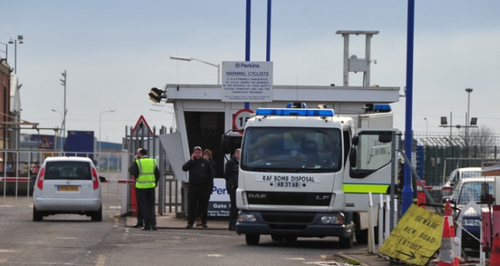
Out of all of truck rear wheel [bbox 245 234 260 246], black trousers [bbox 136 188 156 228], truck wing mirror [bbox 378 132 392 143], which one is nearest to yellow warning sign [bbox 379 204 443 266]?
truck wing mirror [bbox 378 132 392 143]

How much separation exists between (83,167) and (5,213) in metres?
4.91

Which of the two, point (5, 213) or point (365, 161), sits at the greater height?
point (365, 161)

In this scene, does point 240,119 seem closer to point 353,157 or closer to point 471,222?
point 353,157

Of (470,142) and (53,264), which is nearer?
(53,264)

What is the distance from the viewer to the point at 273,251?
60.6ft

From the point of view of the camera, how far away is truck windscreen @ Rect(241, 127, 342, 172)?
19.3 m

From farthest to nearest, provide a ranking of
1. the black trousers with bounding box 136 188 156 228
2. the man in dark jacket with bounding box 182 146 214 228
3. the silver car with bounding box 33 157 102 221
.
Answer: the silver car with bounding box 33 157 102 221 → the man in dark jacket with bounding box 182 146 214 228 → the black trousers with bounding box 136 188 156 228

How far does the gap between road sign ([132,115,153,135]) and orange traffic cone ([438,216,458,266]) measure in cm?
1671

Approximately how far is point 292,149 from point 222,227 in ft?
20.5

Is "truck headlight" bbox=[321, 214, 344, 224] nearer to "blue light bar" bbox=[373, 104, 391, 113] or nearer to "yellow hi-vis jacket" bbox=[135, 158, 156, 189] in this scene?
"blue light bar" bbox=[373, 104, 391, 113]

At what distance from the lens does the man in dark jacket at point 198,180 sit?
80.3 feet

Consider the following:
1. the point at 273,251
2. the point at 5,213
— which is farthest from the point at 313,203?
the point at 5,213

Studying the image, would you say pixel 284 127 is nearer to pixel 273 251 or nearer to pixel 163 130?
pixel 273 251

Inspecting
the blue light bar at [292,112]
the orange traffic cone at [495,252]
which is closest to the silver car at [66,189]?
the blue light bar at [292,112]
